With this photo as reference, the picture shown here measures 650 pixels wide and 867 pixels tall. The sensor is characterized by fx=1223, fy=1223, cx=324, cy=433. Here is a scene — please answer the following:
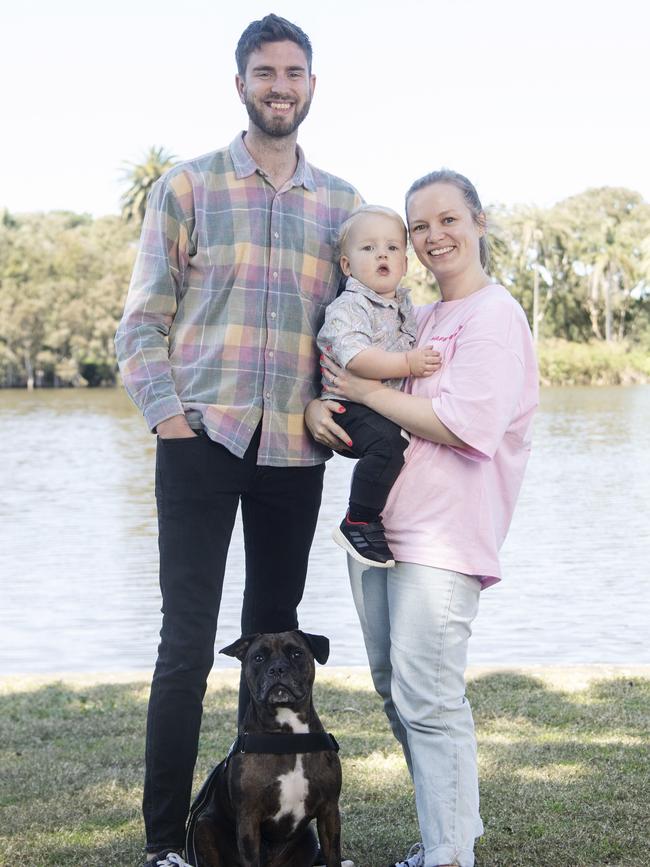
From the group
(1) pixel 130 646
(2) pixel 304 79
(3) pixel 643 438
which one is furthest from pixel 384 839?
(3) pixel 643 438

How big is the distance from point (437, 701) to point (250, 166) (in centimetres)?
170

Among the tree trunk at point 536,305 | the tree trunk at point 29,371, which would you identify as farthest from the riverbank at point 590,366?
the tree trunk at point 29,371

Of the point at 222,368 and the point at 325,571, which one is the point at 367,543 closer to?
the point at 222,368

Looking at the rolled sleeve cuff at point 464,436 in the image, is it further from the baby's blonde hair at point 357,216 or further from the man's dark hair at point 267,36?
the man's dark hair at point 267,36

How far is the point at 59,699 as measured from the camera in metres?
6.05

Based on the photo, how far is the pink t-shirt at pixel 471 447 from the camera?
10.9ft

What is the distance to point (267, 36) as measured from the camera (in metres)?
3.65

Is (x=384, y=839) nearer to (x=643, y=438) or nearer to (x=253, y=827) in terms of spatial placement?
(x=253, y=827)

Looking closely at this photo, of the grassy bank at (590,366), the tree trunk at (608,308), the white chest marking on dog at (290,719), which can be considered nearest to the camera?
the white chest marking on dog at (290,719)

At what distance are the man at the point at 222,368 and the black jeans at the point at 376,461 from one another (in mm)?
335

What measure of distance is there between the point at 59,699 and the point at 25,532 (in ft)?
26.2

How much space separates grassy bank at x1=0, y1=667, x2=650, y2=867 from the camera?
12.9 ft

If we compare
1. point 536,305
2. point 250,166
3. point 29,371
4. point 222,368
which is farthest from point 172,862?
point 29,371

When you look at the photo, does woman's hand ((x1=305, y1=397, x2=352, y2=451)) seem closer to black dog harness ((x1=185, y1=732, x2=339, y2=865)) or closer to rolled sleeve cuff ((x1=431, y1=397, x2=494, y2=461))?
rolled sleeve cuff ((x1=431, y1=397, x2=494, y2=461))
